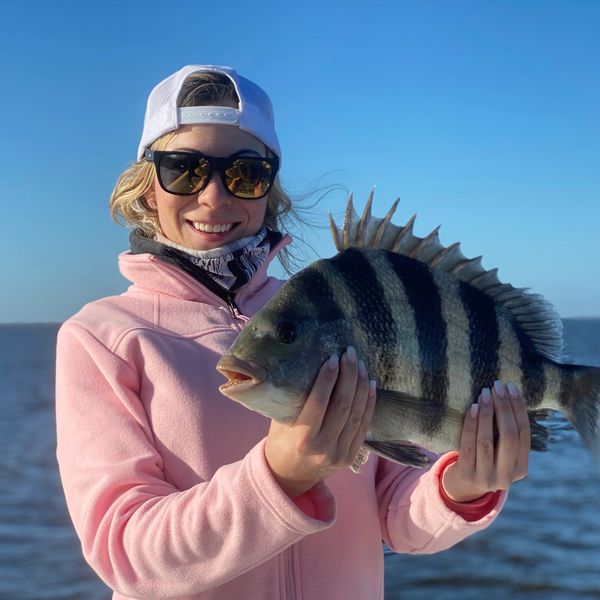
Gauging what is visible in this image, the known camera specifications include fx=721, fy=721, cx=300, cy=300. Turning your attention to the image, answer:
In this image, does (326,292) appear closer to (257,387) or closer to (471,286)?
(257,387)

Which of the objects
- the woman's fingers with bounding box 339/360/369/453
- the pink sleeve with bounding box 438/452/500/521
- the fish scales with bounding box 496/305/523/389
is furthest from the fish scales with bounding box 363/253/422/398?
the pink sleeve with bounding box 438/452/500/521

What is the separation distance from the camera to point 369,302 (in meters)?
2.05

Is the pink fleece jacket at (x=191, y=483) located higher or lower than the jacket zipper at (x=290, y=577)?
higher

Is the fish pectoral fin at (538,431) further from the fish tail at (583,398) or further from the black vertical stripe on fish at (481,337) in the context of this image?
the black vertical stripe on fish at (481,337)

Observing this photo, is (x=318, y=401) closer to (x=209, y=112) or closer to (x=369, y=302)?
(x=369, y=302)

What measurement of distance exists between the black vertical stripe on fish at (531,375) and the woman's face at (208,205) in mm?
1048

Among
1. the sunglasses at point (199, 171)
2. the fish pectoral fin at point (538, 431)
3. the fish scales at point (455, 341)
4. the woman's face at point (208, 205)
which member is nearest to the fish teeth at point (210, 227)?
the woman's face at point (208, 205)

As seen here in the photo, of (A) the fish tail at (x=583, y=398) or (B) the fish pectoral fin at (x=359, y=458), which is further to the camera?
(A) the fish tail at (x=583, y=398)

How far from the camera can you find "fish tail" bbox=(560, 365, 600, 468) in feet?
7.64

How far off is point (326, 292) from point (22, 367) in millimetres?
42306

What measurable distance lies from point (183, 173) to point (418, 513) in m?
1.41

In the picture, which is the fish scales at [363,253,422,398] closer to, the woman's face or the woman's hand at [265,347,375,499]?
the woman's hand at [265,347,375,499]

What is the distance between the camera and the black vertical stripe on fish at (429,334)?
6.81 feet

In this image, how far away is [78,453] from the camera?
2158mm
